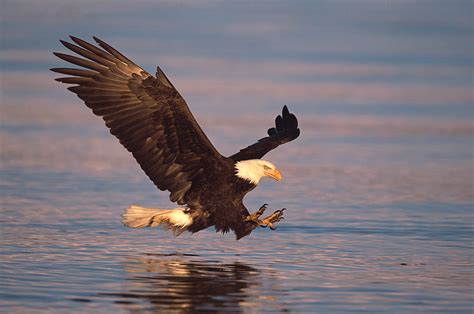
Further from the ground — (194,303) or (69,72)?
(69,72)

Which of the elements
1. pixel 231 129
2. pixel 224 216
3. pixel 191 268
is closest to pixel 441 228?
pixel 224 216

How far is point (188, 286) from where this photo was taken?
6629 mm

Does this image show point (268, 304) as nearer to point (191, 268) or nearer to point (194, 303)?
point (194, 303)

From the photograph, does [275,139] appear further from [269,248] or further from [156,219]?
[156,219]

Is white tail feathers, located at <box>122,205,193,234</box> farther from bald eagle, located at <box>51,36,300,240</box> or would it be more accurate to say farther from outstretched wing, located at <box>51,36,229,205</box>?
outstretched wing, located at <box>51,36,229,205</box>

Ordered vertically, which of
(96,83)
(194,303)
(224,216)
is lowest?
(194,303)

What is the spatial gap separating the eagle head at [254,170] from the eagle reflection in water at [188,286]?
66 centimetres

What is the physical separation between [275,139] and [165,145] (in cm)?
131

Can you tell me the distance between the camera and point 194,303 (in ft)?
20.3

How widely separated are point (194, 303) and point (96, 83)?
79.1 inches

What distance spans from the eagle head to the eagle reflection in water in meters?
0.66

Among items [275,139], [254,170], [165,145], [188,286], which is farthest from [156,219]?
[275,139]

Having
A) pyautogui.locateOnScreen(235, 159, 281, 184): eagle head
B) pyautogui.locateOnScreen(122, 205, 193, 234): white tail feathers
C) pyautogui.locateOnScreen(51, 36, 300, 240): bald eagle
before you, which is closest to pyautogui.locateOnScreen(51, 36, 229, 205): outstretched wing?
pyautogui.locateOnScreen(51, 36, 300, 240): bald eagle

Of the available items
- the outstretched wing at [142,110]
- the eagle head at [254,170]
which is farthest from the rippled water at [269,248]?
the outstretched wing at [142,110]
